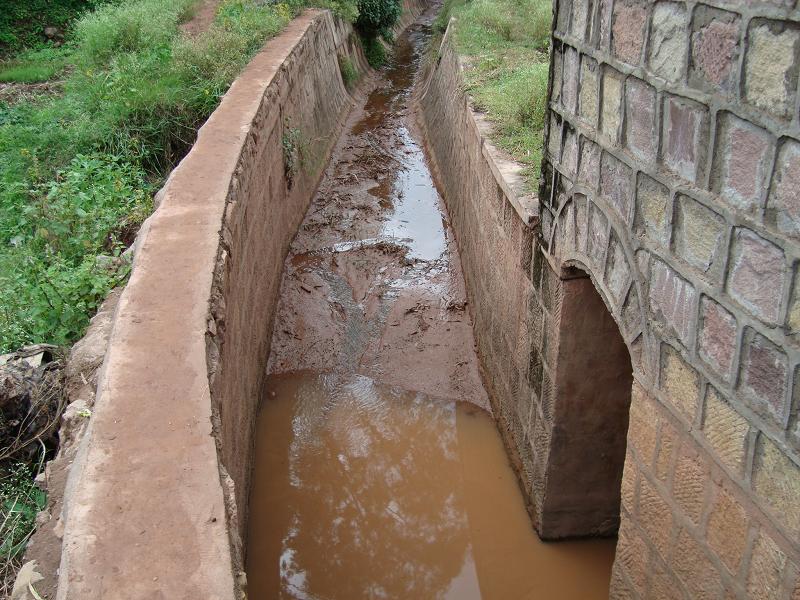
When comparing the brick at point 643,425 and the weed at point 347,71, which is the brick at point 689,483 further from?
the weed at point 347,71

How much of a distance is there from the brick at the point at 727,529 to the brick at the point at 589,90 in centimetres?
174

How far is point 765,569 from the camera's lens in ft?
7.96

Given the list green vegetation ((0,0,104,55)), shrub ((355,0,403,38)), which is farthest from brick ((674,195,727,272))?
shrub ((355,0,403,38))

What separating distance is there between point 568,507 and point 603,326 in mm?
1241

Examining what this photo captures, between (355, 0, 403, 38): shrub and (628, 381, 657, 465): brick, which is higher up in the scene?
(355, 0, 403, 38): shrub

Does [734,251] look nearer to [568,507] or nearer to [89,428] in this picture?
[89,428]

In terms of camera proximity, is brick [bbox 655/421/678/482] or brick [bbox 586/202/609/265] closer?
brick [bbox 655/421/678/482]

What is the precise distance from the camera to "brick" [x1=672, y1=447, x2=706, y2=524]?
2822 millimetres

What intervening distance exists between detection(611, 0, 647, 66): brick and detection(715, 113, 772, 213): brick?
0.68 metres

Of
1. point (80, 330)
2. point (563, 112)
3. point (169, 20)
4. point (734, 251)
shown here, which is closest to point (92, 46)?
point (169, 20)

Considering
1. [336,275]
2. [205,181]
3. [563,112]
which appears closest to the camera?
[563,112]

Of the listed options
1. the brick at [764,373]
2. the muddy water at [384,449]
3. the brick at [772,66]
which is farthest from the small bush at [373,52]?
the brick at [764,373]

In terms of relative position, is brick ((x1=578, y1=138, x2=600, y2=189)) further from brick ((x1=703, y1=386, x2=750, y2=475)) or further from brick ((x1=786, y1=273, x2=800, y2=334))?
brick ((x1=786, y1=273, x2=800, y2=334))

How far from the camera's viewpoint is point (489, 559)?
4691 mm
